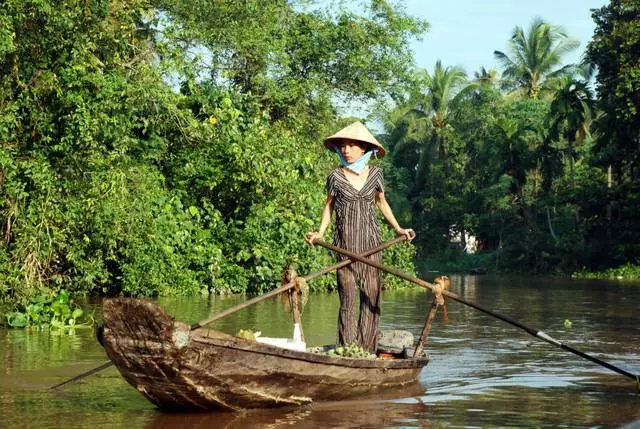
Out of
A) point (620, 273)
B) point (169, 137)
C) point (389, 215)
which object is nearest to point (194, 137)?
point (169, 137)

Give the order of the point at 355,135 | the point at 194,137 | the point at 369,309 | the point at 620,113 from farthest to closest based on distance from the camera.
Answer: the point at 620,113 < the point at 194,137 < the point at 369,309 < the point at 355,135

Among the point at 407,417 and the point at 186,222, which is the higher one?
the point at 186,222

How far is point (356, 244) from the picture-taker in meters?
8.48

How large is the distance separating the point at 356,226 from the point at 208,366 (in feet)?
7.24

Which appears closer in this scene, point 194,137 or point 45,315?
point 45,315

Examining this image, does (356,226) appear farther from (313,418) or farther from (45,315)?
(45,315)

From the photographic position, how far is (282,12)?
1051 inches

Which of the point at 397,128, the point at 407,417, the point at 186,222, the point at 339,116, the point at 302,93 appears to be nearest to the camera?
the point at 407,417

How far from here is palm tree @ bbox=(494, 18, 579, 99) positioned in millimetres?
46000

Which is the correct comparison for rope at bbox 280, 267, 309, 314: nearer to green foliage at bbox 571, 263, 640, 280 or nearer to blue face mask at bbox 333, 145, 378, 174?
blue face mask at bbox 333, 145, 378, 174

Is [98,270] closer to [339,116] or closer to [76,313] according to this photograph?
[76,313]

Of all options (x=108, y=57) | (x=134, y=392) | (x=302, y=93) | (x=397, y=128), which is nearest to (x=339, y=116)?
(x=302, y=93)

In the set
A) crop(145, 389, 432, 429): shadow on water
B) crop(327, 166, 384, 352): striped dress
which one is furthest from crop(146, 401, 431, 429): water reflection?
crop(327, 166, 384, 352): striped dress

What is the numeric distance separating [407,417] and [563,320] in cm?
957
